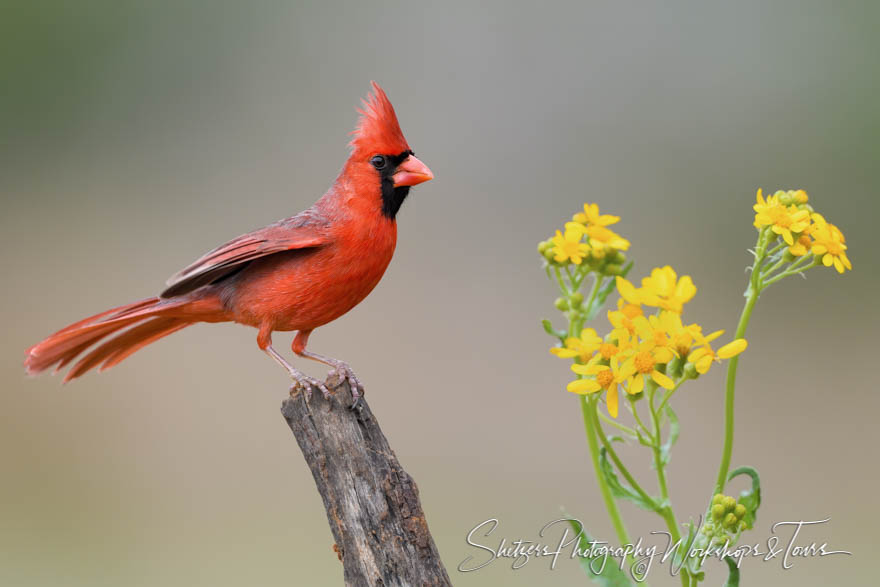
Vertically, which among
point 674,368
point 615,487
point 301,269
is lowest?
point 615,487

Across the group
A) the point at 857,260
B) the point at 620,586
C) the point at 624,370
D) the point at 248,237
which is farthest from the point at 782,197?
the point at 857,260

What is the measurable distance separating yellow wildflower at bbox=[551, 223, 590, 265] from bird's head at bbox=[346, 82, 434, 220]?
1.50 ft

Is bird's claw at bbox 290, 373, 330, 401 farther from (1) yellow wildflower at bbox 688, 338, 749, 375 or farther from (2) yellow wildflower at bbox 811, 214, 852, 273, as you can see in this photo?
(2) yellow wildflower at bbox 811, 214, 852, 273

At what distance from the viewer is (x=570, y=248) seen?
157cm

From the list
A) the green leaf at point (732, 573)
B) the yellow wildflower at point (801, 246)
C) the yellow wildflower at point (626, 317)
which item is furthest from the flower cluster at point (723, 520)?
the yellow wildflower at point (801, 246)

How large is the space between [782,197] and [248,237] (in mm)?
1063

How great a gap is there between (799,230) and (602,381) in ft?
1.28

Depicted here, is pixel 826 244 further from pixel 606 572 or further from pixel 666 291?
pixel 606 572

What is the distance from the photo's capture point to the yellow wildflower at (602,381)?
1367 mm

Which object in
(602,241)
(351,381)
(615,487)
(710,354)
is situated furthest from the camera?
(351,381)

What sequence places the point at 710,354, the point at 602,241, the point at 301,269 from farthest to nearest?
the point at 301,269 → the point at 602,241 → the point at 710,354

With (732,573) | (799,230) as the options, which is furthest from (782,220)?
(732,573)

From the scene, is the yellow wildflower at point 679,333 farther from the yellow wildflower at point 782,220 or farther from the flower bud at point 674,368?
the yellow wildflower at point 782,220

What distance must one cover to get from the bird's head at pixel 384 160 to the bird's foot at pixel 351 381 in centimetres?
38
